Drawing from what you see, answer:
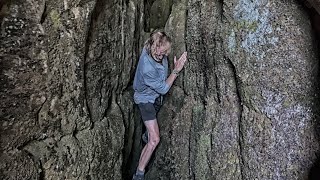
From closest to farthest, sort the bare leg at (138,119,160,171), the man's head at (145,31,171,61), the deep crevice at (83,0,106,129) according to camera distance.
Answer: the deep crevice at (83,0,106,129) → the man's head at (145,31,171,61) → the bare leg at (138,119,160,171)

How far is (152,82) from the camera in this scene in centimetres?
612

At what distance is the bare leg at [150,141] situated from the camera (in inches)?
259

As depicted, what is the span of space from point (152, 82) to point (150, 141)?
1.12 m

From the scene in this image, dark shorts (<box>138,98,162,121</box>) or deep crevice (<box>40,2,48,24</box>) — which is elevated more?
deep crevice (<box>40,2,48,24</box>)

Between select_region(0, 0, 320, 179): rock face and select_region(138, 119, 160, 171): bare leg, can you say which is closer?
select_region(0, 0, 320, 179): rock face

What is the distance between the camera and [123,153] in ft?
22.0

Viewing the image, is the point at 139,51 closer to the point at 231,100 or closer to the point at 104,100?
the point at 104,100

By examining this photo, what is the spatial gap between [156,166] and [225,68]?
7.45 ft

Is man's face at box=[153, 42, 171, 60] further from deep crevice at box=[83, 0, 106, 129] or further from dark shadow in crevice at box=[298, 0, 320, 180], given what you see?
dark shadow in crevice at box=[298, 0, 320, 180]

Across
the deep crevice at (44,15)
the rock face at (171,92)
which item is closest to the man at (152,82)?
the rock face at (171,92)

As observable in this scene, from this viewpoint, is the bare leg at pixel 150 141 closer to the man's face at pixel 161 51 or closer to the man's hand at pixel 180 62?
the man's hand at pixel 180 62

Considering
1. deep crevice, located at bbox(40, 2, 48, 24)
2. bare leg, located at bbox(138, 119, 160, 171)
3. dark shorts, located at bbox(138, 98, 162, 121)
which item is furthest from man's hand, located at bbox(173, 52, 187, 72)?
deep crevice, located at bbox(40, 2, 48, 24)

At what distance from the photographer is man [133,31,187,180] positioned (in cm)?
607

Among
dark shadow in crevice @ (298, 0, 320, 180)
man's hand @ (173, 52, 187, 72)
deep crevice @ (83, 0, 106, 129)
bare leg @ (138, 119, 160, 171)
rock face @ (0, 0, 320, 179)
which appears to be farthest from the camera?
bare leg @ (138, 119, 160, 171)
